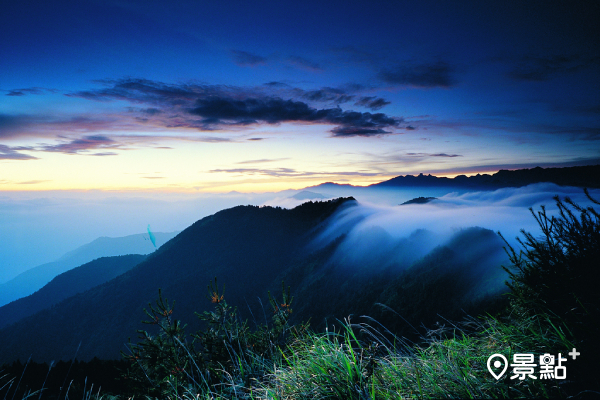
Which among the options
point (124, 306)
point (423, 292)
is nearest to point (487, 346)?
point (423, 292)

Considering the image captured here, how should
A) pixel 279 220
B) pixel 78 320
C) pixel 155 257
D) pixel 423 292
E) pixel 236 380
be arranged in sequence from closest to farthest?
pixel 236 380 < pixel 423 292 < pixel 78 320 < pixel 155 257 < pixel 279 220

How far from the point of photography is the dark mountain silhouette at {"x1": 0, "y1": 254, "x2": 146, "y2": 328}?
113312 millimetres

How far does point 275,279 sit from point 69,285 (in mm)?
106247

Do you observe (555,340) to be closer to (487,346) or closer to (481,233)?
(487,346)

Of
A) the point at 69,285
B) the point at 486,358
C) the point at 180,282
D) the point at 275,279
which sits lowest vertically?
the point at 69,285

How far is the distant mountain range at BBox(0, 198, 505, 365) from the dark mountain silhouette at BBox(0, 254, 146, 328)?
1796 mm

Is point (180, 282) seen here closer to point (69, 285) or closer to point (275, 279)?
point (275, 279)

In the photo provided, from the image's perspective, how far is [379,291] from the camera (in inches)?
2240

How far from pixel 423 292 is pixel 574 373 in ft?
169

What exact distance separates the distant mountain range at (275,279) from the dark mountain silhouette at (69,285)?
1796mm

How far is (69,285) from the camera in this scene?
12156 cm

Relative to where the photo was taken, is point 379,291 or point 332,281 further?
point 332,281

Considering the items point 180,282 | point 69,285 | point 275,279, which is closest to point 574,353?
point 275,279

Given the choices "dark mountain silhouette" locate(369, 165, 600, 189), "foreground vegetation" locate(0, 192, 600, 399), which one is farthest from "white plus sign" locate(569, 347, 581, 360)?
A: "dark mountain silhouette" locate(369, 165, 600, 189)
